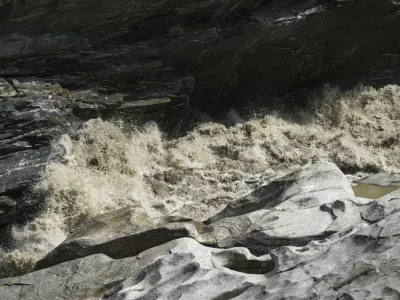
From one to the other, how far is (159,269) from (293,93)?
860 cm

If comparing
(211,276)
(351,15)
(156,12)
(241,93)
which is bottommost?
(211,276)

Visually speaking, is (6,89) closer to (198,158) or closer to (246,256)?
(198,158)

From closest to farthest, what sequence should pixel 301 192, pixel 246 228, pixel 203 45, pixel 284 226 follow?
pixel 284 226
pixel 246 228
pixel 301 192
pixel 203 45

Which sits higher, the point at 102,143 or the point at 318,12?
the point at 318,12

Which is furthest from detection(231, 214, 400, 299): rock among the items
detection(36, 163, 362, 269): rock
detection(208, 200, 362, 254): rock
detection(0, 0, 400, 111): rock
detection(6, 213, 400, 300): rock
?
detection(0, 0, 400, 111): rock

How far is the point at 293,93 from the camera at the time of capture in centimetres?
1540

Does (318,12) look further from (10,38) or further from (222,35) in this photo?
(10,38)

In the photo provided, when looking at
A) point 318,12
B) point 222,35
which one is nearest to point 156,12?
point 222,35

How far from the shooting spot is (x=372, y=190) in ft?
37.9

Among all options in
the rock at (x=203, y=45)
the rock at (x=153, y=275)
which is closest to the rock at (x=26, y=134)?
the rock at (x=203, y=45)

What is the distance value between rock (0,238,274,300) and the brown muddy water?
158 inches

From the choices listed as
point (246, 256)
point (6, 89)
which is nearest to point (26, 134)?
point (6, 89)

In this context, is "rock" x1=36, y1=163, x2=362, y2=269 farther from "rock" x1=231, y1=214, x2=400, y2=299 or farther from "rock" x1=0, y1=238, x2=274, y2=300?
"rock" x1=231, y1=214, x2=400, y2=299

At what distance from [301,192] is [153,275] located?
2.82 metres
